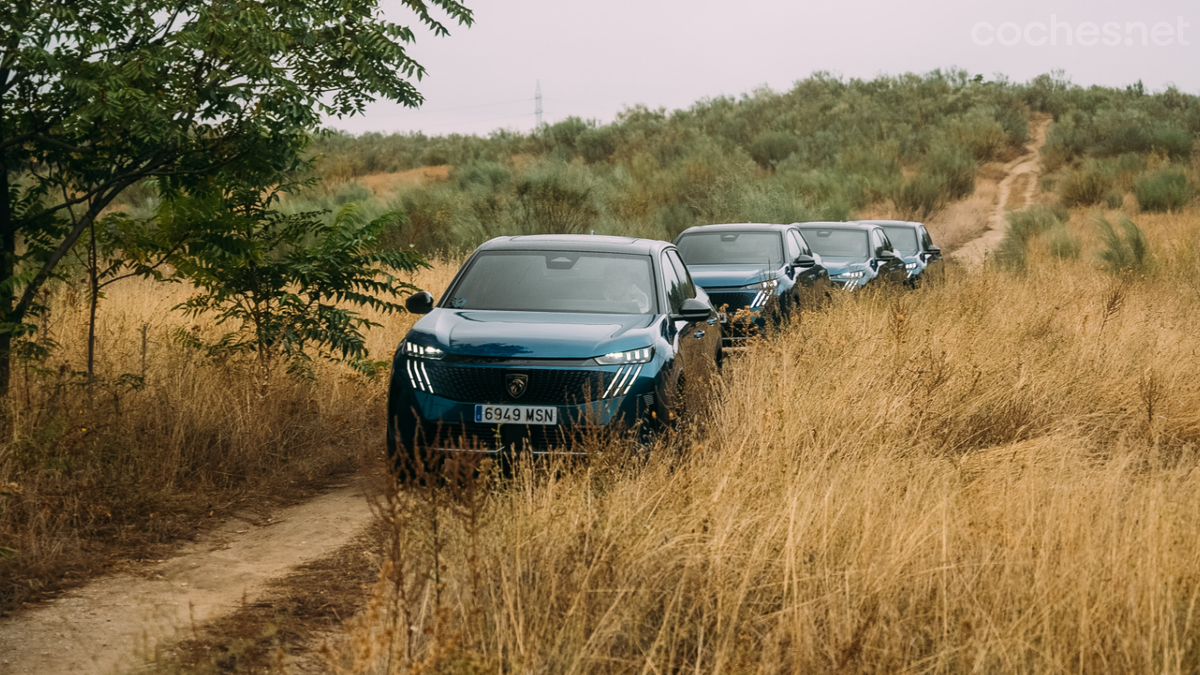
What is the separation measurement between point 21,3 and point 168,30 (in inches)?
36.7

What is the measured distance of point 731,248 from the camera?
13.1m

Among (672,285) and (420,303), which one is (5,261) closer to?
(420,303)

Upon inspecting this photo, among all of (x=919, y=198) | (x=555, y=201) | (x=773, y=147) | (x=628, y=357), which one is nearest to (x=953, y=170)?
(x=919, y=198)

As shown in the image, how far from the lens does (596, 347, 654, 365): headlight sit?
20.1 feet

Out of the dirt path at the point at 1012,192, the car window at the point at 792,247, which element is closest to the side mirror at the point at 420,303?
the car window at the point at 792,247

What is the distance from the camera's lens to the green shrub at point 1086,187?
3381cm

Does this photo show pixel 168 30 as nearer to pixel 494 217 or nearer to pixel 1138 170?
pixel 494 217

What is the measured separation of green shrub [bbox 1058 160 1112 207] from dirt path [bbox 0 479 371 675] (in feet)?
107

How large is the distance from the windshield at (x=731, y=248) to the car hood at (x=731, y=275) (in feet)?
1.28

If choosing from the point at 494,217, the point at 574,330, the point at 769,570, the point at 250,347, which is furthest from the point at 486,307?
the point at 494,217

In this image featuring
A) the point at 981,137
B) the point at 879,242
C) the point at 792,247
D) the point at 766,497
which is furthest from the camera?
the point at 981,137

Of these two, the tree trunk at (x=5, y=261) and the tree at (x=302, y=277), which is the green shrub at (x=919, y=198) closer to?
the tree at (x=302, y=277)

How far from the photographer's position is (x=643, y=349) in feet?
20.7

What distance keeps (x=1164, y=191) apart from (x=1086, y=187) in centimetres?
466
